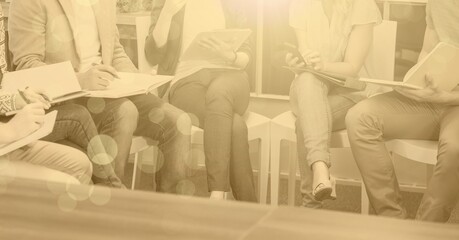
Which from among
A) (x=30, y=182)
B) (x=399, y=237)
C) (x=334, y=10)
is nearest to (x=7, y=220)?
(x=30, y=182)

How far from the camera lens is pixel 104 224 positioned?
37.2 inches

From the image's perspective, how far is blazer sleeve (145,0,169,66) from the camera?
2814 millimetres

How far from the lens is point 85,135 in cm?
232

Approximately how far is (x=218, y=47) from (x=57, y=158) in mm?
864

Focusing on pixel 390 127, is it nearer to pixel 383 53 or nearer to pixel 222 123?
pixel 383 53

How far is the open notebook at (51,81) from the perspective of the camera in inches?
90.7

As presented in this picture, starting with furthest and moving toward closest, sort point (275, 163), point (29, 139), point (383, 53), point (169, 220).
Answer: point (383, 53) → point (275, 163) → point (29, 139) → point (169, 220)

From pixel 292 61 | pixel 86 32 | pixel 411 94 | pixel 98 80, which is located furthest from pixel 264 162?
pixel 86 32

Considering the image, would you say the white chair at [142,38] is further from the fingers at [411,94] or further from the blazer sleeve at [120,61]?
the fingers at [411,94]

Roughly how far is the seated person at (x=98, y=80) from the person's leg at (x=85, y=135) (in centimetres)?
9

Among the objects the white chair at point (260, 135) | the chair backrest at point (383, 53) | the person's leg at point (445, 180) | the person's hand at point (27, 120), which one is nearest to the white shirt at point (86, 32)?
the white chair at point (260, 135)

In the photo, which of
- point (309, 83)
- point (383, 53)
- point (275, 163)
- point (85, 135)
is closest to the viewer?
point (85, 135)

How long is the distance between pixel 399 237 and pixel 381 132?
1.64 m

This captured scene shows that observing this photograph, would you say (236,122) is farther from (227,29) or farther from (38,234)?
(38,234)
